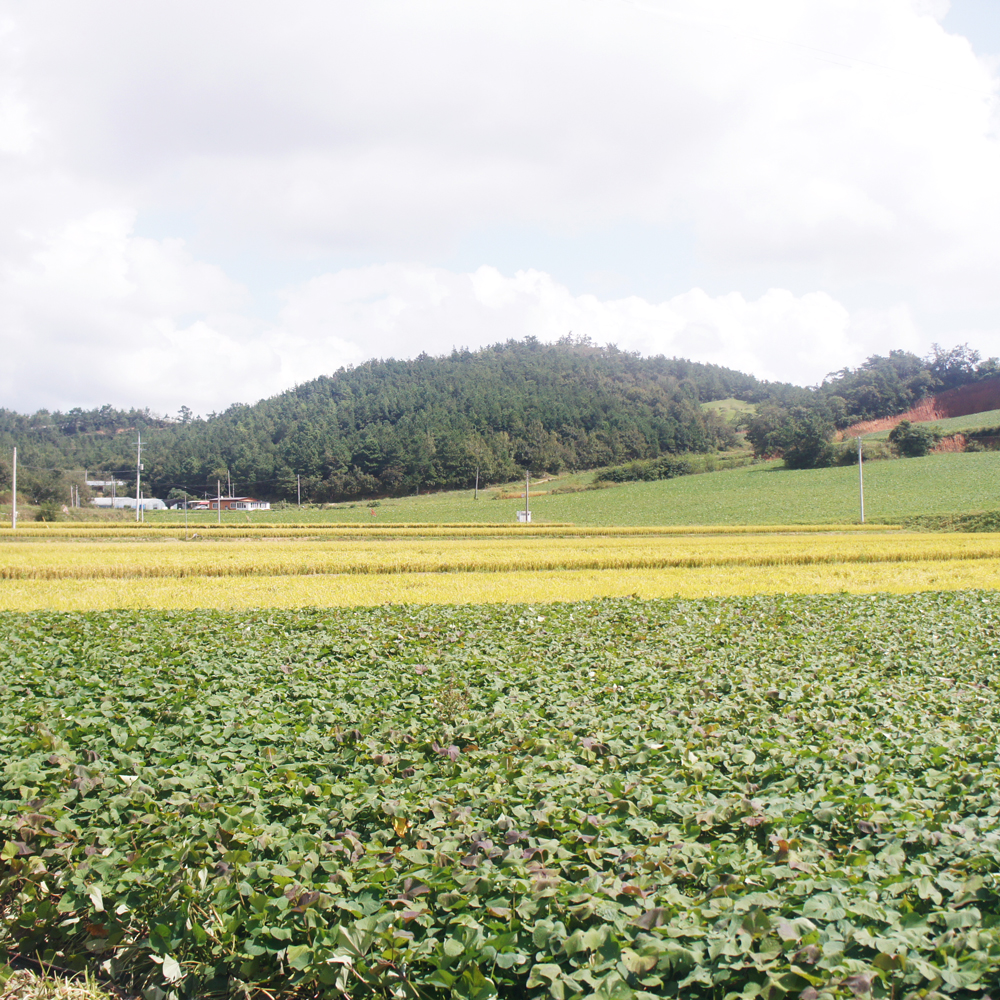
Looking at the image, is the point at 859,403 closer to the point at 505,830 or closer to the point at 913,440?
the point at 913,440

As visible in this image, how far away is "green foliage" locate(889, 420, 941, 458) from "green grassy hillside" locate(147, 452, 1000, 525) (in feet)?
12.1

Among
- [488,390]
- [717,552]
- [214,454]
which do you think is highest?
[488,390]

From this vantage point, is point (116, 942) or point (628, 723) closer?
point (116, 942)

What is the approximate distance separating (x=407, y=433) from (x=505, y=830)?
12628cm

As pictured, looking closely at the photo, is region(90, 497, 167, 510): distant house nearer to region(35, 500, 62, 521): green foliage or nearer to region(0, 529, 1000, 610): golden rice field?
region(35, 500, 62, 521): green foliage

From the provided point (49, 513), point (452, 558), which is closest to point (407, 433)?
point (49, 513)

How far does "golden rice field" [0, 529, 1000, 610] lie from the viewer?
64.4ft

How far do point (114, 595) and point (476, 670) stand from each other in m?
15.0

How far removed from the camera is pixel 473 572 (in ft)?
91.9

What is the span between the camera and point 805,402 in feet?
445

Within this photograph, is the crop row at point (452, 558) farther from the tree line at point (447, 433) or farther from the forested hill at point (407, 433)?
the forested hill at point (407, 433)

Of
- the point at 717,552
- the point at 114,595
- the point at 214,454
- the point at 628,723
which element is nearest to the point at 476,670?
the point at 628,723

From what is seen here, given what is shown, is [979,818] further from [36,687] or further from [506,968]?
[36,687]

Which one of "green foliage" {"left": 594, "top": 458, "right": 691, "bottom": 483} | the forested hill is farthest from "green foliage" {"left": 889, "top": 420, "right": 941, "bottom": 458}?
the forested hill
